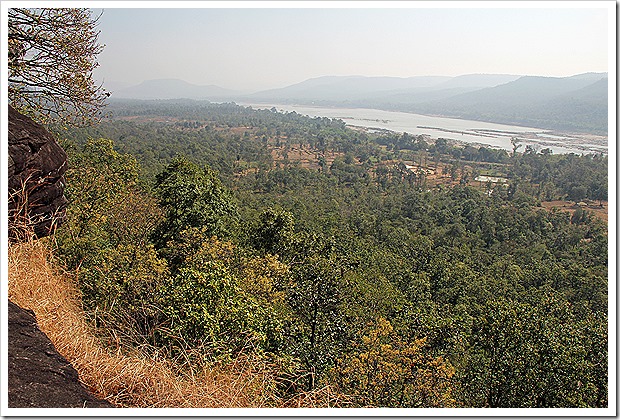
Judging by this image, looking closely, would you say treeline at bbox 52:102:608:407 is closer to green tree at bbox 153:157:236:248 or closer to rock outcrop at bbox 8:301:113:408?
green tree at bbox 153:157:236:248

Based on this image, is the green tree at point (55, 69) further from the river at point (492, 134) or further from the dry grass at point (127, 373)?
the river at point (492, 134)

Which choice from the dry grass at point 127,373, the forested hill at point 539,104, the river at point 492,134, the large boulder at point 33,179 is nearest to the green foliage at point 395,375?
the dry grass at point 127,373

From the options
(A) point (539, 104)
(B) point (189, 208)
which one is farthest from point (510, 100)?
(B) point (189, 208)

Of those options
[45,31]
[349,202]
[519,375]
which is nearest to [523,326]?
[519,375]

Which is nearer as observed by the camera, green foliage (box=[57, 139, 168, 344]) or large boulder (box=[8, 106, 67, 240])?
large boulder (box=[8, 106, 67, 240])

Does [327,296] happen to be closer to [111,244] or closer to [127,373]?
[111,244]

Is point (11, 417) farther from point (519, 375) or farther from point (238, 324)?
point (519, 375)

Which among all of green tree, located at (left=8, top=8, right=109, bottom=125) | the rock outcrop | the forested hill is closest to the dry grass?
the rock outcrop
